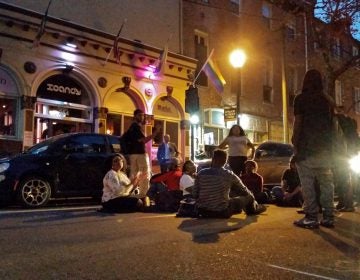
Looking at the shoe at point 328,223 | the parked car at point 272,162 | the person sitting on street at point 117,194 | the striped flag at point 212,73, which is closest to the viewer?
the shoe at point 328,223

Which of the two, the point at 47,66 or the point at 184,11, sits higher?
the point at 184,11

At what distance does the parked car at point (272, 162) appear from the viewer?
14750mm

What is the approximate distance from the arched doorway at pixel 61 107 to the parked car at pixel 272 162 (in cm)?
643

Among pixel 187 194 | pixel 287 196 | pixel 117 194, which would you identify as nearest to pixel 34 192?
pixel 117 194

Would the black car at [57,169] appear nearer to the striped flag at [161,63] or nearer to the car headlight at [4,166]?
the car headlight at [4,166]

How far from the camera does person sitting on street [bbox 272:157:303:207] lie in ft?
32.6

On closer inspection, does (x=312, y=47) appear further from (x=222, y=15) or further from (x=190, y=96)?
(x=190, y=96)

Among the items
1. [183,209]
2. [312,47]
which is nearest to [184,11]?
[312,47]

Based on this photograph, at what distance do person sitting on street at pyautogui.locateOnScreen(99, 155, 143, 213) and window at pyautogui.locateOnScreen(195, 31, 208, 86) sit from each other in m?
14.0

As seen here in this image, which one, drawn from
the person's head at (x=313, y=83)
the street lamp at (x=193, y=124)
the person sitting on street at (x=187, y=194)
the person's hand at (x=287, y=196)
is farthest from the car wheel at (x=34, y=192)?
the street lamp at (x=193, y=124)

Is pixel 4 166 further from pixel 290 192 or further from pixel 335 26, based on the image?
pixel 335 26

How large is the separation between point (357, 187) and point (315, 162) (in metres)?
4.90

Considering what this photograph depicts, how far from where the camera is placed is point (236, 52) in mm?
16953

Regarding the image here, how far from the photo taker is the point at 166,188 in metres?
10.1
